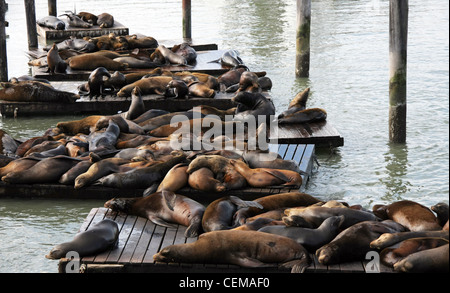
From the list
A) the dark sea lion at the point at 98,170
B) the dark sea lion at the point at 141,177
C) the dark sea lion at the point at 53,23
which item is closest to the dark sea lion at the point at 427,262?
the dark sea lion at the point at 141,177

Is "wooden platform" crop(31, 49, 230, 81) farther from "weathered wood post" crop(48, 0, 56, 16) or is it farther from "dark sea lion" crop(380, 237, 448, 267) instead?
"dark sea lion" crop(380, 237, 448, 267)

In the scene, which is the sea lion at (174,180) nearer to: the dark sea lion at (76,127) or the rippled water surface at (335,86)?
the rippled water surface at (335,86)

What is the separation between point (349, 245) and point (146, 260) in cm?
131

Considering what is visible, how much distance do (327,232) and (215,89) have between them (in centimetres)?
567

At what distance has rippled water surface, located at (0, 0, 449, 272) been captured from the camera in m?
6.18

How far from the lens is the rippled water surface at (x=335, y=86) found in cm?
618

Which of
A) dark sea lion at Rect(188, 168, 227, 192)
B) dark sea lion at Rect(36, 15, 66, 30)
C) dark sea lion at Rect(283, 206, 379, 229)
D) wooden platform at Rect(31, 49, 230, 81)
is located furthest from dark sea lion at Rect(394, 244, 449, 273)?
dark sea lion at Rect(36, 15, 66, 30)

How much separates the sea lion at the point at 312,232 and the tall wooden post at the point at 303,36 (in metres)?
7.24

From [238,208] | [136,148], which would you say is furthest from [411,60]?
[238,208]

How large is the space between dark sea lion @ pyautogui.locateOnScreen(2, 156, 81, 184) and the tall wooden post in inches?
237

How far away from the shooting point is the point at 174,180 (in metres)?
5.99

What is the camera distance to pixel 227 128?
291 inches
